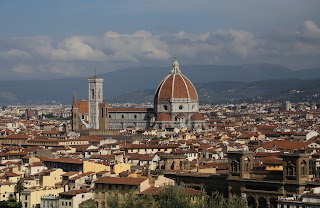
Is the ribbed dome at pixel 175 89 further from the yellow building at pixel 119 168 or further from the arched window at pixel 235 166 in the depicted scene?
the arched window at pixel 235 166

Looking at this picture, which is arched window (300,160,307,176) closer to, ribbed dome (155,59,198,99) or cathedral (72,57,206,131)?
cathedral (72,57,206,131)

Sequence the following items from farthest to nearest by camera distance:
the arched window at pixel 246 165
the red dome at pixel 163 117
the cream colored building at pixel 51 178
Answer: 1. the red dome at pixel 163 117
2. the cream colored building at pixel 51 178
3. the arched window at pixel 246 165

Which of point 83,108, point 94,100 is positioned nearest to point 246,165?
point 94,100

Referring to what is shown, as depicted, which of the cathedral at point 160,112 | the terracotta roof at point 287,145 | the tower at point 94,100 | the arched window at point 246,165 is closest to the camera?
the arched window at point 246,165

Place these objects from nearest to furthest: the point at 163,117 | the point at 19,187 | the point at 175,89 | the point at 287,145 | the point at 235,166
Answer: the point at 235,166, the point at 19,187, the point at 287,145, the point at 163,117, the point at 175,89

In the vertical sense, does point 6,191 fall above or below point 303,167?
below

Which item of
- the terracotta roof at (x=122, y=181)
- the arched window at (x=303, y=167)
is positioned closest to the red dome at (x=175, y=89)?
the terracotta roof at (x=122, y=181)

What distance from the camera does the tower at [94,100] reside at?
4985 inches

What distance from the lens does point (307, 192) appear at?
125ft

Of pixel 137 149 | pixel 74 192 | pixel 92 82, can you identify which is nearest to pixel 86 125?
pixel 92 82

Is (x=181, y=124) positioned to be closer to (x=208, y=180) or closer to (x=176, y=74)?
(x=176, y=74)

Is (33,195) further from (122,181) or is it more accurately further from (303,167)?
(303,167)

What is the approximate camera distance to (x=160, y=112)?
406 ft

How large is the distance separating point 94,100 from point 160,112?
36.4 ft
